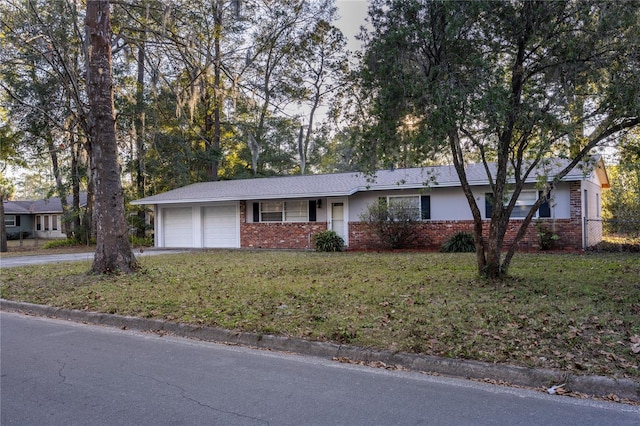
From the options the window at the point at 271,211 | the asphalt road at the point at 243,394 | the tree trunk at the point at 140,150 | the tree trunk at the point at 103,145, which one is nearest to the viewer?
the asphalt road at the point at 243,394

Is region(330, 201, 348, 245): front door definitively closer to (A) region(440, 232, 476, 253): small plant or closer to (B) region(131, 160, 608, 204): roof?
(B) region(131, 160, 608, 204): roof

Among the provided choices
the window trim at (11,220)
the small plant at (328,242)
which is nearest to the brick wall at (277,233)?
the small plant at (328,242)

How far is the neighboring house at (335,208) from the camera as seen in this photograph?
615 inches

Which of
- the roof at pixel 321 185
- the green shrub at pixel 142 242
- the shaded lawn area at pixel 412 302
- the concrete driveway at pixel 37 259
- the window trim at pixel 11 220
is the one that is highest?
the roof at pixel 321 185

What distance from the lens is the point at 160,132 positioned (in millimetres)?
24531

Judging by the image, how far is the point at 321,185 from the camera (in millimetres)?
19750

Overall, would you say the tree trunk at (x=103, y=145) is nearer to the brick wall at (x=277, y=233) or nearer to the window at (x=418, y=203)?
the brick wall at (x=277, y=233)

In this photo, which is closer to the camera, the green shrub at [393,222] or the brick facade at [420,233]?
the brick facade at [420,233]

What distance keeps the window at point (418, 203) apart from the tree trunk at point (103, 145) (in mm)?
10047

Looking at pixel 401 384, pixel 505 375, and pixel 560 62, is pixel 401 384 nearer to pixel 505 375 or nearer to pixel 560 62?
pixel 505 375

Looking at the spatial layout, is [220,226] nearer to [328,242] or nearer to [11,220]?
[328,242]

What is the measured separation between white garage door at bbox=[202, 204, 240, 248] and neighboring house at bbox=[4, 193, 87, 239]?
23704 mm

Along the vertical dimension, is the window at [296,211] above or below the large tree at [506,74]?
below

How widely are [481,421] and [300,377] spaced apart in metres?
1.79
